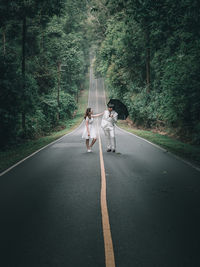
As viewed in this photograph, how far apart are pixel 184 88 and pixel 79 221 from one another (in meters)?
15.0

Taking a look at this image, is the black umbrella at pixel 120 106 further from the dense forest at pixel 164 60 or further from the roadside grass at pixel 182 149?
the dense forest at pixel 164 60

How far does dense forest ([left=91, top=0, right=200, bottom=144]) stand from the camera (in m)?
13.1

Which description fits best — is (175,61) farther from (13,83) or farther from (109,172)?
(109,172)

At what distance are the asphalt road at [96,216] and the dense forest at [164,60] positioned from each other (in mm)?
8160

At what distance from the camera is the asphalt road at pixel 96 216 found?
3.72m

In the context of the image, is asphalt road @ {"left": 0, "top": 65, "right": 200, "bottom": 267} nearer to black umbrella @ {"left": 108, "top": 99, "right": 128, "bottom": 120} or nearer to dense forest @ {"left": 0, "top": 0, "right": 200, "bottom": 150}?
black umbrella @ {"left": 108, "top": 99, "right": 128, "bottom": 120}

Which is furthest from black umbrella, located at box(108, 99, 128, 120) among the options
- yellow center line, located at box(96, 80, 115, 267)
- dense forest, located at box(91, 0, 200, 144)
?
yellow center line, located at box(96, 80, 115, 267)

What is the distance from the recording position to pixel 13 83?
17516 mm

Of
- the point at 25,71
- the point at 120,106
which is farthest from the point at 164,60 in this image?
the point at 25,71

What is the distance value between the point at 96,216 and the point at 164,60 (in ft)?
74.5

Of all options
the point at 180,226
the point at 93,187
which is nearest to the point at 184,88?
the point at 93,187

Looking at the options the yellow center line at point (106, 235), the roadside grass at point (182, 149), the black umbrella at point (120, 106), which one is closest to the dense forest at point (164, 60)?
the roadside grass at point (182, 149)

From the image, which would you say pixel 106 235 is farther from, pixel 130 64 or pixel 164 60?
pixel 130 64

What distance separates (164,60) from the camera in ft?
82.1
